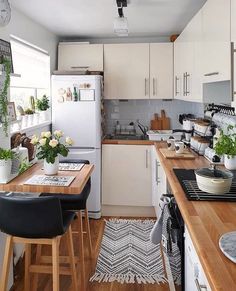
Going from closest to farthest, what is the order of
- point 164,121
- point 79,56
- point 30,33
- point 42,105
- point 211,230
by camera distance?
point 211,230 < point 30,33 < point 42,105 < point 79,56 < point 164,121

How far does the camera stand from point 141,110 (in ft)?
15.3

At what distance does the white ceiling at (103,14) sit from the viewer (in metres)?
2.89

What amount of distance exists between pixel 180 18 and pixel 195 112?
1.32 m

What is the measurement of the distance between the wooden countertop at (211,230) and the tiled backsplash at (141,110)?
2.61m

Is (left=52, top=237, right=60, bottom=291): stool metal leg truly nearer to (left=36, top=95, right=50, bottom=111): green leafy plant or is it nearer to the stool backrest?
the stool backrest

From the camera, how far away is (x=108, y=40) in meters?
4.55

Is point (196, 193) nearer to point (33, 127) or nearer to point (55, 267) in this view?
point (55, 267)

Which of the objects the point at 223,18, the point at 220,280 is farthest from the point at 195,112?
the point at 220,280

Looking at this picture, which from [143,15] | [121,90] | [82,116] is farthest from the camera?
[121,90]

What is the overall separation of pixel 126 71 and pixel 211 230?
3.20 m

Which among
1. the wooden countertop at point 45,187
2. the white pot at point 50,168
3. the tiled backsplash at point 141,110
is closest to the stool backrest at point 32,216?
the wooden countertop at point 45,187

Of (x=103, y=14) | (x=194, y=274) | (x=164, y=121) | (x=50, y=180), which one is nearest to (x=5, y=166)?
(x=50, y=180)

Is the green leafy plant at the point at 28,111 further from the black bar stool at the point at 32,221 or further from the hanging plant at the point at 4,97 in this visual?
the black bar stool at the point at 32,221

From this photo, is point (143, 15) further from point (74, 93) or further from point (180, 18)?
point (74, 93)
